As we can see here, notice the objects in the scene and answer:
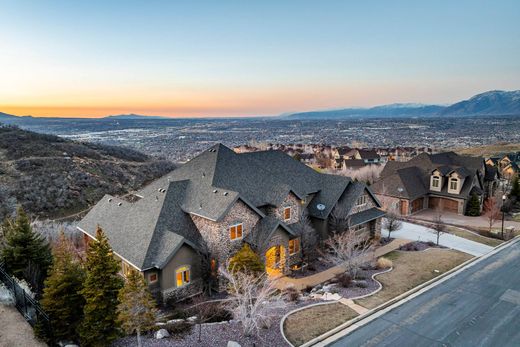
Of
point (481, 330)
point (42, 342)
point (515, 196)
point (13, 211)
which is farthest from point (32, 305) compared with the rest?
point (515, 196)

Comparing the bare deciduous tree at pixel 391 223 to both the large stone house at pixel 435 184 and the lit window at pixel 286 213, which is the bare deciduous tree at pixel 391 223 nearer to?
the large stone house at pixel 435 184

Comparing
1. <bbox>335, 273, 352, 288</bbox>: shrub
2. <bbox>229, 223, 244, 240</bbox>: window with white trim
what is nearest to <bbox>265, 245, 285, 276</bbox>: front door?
<bbox>229, 223, 244, 240</bbox>: window with white trim

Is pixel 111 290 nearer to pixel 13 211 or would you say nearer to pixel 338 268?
pixel 338 268

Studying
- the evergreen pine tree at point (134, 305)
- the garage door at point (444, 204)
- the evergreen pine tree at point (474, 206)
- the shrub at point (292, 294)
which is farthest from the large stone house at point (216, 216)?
the evergreen pine tree at point (474, 206)

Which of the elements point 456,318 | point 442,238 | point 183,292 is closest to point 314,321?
point 456,318

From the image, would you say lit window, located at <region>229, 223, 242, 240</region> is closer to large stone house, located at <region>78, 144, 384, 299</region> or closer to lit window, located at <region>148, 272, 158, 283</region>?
large stone house, located at <region>78, 144, 384, 299</region>
